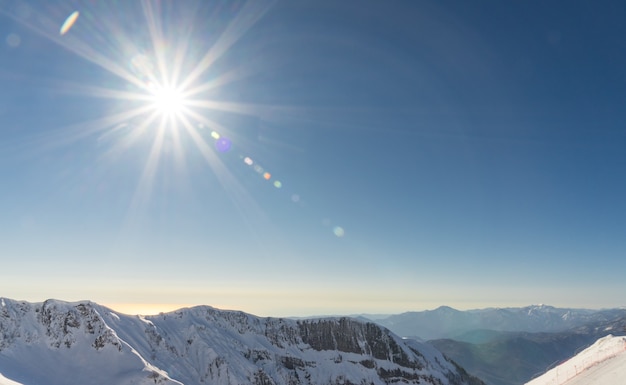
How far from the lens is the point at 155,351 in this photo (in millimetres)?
139625

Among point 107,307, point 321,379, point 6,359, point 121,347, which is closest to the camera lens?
point 6,359

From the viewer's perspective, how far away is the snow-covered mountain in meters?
112

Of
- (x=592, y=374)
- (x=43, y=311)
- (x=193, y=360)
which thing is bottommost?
(x=193, y=360)

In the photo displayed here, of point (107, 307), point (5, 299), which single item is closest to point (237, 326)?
point (107, 307)

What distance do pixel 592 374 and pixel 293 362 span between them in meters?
170

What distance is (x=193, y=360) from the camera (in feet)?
489

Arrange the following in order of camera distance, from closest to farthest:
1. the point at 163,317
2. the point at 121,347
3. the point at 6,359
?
the point at 6,359 < the point at 121,347 < the point at 163,317

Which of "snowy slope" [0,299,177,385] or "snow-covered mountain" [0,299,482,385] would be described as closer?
"snowy slope" [0,299,177,385]

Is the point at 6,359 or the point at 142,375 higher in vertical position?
the point at 6,359

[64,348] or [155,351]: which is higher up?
[64,348]

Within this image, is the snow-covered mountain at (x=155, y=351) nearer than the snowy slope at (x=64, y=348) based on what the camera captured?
No

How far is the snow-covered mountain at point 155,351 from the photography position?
112 metres

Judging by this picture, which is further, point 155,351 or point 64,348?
point 155,351

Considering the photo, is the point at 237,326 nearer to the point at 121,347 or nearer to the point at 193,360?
the point at 193,360
